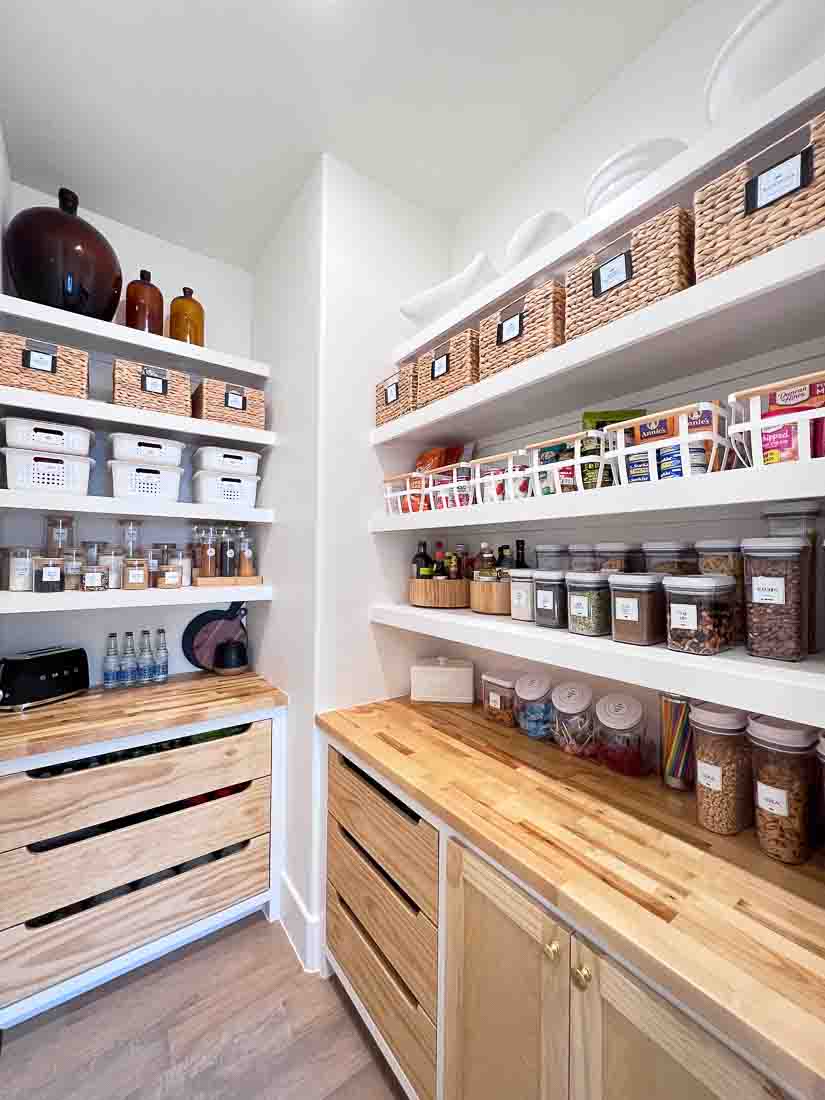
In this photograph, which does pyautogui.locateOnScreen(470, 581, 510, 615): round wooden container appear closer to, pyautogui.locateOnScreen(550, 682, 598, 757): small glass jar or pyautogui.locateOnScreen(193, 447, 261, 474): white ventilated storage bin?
pyautogui.locateOnScreen(550, 682, 598, 757): small glass jar

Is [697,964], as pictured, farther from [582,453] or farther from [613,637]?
[582,453]

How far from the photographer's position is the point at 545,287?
116 cm

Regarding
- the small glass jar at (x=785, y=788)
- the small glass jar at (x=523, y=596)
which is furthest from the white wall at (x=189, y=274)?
the small glass jar at (x=785, y=788)

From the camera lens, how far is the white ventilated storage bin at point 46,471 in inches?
58.6

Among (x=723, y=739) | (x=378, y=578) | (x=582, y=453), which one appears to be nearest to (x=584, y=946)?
(x=723, y=739)

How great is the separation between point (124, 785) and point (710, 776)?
160 centimetres

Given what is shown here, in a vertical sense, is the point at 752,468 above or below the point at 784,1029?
above

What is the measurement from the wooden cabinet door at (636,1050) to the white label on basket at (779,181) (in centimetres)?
122

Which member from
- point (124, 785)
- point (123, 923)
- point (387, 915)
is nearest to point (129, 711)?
point (124, 785)

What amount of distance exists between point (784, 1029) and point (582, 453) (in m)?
0.96

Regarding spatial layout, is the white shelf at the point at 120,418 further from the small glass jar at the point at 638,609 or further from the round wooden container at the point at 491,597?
the small glass jar at the point at 638,609

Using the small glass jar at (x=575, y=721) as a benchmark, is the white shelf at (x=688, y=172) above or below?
above

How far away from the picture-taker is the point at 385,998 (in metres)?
1.21

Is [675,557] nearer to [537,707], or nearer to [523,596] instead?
[523,596]
